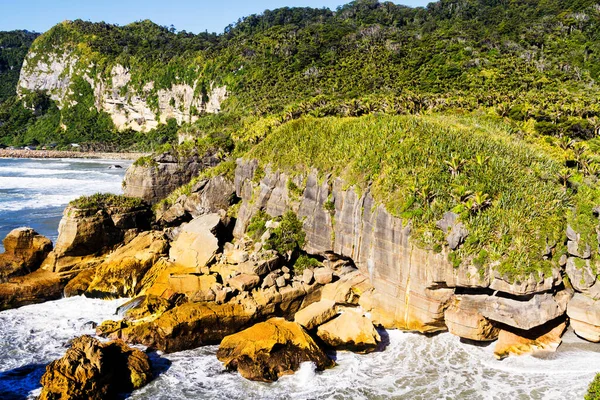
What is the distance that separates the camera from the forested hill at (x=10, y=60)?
557ft

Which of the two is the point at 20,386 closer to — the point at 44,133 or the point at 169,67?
the point at 169,67

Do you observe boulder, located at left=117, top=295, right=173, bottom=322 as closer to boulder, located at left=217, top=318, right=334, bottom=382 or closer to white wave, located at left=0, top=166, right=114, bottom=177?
boulder, located at left=217, top=318, right=334, bottom=382

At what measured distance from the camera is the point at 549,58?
61.3 meters

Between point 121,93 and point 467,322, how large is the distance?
128 m

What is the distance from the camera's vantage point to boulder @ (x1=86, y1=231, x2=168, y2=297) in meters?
26.8

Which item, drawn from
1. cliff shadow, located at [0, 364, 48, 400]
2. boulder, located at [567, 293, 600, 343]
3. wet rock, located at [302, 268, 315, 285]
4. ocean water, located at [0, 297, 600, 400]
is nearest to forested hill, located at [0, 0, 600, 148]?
wet rock, located at [302, 268, 315, 285]

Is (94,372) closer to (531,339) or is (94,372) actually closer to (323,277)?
(323,277)

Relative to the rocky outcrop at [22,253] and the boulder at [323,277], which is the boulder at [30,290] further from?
the boulder at [323,277]

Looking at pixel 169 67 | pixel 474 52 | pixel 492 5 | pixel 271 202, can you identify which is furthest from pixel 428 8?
pixel 271 202

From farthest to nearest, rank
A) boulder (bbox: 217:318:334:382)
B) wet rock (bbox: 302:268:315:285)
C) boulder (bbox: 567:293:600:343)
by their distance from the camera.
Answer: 1. wet rock (bbox: 302:268:315:285)
2. boulder (bbox: 217:318:334:382)
3. boulder (bbox: 567:293:600:343)

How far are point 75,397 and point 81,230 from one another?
51.7 feet

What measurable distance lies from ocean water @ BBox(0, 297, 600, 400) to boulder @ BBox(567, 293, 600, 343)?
72 cm

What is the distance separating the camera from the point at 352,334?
2084 centimetres

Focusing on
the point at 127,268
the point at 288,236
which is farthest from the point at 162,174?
the point at 288,236
